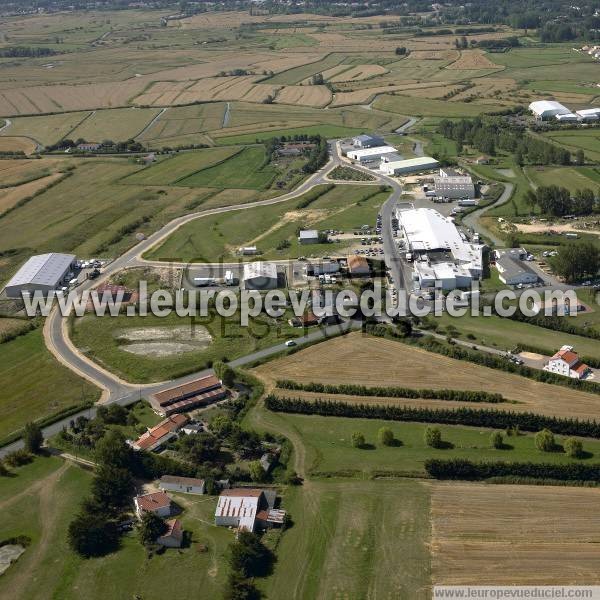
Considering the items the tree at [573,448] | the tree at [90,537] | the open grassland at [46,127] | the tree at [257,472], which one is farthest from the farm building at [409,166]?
the tree at [90,537]

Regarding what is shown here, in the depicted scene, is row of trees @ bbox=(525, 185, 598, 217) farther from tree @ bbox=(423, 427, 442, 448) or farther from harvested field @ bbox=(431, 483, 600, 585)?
harvested field @ bbox=(431, 483, 600, 585)

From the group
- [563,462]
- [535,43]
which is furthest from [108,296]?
[535,43]

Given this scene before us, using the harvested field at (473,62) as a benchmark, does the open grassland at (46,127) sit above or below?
below

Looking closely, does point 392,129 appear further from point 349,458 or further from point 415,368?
point 349,458

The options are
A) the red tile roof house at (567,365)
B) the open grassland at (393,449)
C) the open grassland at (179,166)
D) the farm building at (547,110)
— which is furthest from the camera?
the farm building at (547,110)

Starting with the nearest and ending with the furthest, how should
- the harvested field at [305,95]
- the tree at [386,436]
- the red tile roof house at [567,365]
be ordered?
the tree at [386,436]
the red tile roof house at [567,365]
the harvested field at [305,95]

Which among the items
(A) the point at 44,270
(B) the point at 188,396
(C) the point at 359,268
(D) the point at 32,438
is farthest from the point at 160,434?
(A) the point at 44,270

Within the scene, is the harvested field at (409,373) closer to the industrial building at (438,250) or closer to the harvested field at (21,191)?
the industrial building at (438,250)
